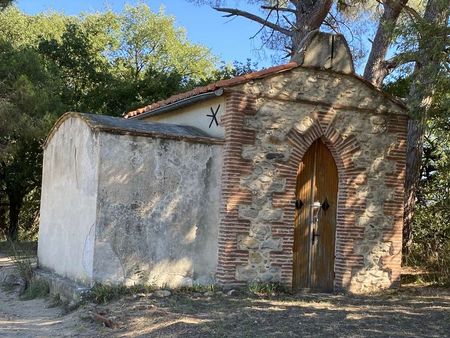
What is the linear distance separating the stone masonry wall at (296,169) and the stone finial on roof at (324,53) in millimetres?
167

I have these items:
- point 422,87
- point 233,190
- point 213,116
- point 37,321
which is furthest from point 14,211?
point 422,87

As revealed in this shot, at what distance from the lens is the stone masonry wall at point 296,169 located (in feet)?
32.4

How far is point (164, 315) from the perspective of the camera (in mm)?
A: 8086

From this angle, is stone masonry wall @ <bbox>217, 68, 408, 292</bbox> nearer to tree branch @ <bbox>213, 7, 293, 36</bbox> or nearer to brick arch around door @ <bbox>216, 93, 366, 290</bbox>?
brick arch around door @ <bbox>216, 93, 366, 290</bbox>

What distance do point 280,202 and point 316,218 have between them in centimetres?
107

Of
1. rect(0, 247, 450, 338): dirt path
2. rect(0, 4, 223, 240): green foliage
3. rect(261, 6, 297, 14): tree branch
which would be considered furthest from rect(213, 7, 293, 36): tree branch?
rect(0, 247, 450, 338): dirt path

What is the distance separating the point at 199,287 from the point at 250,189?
1.90 meters

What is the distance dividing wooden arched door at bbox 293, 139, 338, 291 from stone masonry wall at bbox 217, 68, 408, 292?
180mm

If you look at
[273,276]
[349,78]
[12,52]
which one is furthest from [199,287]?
[12,52]

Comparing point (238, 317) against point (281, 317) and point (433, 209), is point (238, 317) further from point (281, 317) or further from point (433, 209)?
point (433, 209)

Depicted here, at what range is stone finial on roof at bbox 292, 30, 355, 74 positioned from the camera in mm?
10336

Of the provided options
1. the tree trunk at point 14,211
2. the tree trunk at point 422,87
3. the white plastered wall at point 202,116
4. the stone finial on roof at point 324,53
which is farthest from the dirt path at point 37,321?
the tree trunk at point 14,211

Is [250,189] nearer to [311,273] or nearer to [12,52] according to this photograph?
[311,273]

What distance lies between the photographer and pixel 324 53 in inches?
414
